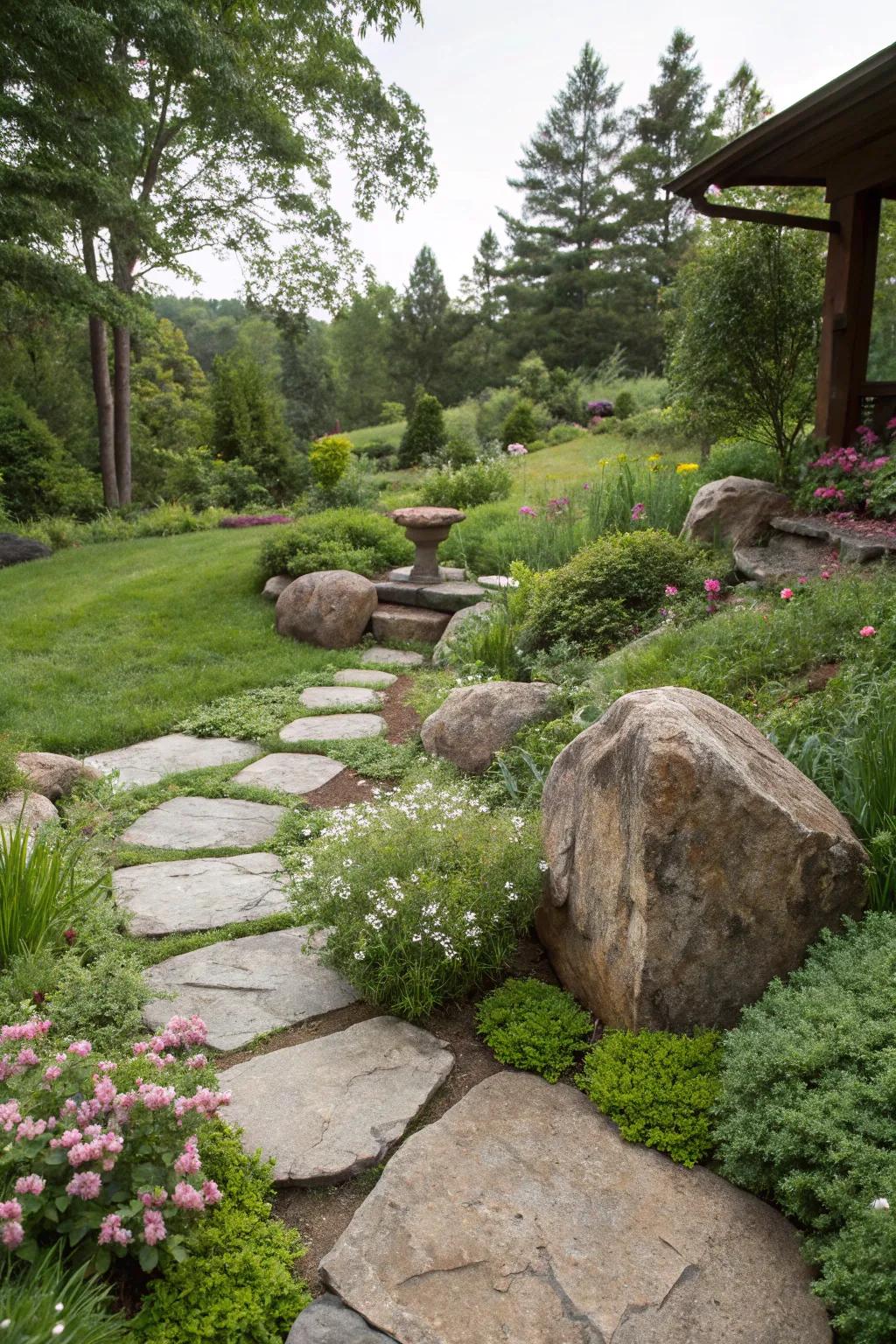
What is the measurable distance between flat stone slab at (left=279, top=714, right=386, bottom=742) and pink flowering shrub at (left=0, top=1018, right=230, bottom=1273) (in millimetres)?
3415

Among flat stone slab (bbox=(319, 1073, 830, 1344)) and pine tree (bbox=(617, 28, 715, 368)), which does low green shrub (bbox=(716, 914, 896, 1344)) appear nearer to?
flat stone slab (bbox=(319, 1073, 830, 1344))

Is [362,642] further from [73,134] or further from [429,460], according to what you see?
[429,460]

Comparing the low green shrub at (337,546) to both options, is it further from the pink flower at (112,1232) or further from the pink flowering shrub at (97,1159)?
the pink flower at (112,1232)

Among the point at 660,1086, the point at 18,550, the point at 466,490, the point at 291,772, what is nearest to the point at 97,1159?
the point at 660,1086

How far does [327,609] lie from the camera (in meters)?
7.56

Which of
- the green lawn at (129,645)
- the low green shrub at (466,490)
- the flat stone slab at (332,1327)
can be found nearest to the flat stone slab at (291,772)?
the green lawn at (129,645)

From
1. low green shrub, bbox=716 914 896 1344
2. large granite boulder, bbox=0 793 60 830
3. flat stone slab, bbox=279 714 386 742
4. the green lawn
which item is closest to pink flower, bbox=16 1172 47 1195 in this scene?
low green shrub, bbox=716 914 896 1344

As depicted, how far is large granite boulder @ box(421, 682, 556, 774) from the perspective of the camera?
4395mm

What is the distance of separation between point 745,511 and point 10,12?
831cm

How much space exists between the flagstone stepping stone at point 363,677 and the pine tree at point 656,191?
88.0 ft

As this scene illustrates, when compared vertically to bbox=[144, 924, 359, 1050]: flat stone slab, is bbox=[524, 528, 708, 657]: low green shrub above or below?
above

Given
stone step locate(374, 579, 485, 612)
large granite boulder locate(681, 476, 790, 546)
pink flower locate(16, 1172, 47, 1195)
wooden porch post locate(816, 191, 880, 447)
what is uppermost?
wooden porch post locate(816, 191, 880, 447)

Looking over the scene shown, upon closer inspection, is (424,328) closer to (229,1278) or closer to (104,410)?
(104,410)

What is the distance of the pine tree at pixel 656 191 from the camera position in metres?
30.3
